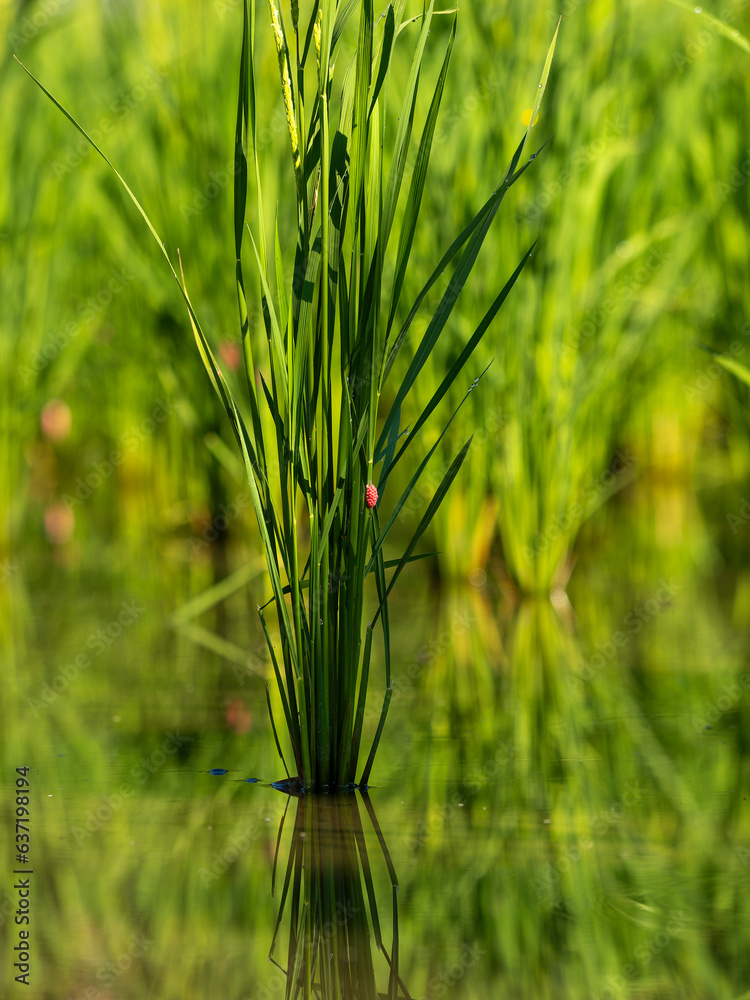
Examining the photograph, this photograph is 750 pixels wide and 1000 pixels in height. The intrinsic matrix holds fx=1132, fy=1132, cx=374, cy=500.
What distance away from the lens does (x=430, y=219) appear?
2.04m

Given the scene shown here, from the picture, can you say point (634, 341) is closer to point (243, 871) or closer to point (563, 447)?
point (563, 447)

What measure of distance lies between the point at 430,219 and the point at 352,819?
1.27 metres

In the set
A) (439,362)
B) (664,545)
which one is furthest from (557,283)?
(664,545)

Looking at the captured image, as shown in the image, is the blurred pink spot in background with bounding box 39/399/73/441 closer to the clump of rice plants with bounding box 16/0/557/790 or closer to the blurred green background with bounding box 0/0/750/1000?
the blurred green background with bounding box 0/0/750/1000

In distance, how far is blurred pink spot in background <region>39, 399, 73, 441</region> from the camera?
3.47 m

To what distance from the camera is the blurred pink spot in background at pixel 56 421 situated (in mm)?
3475
